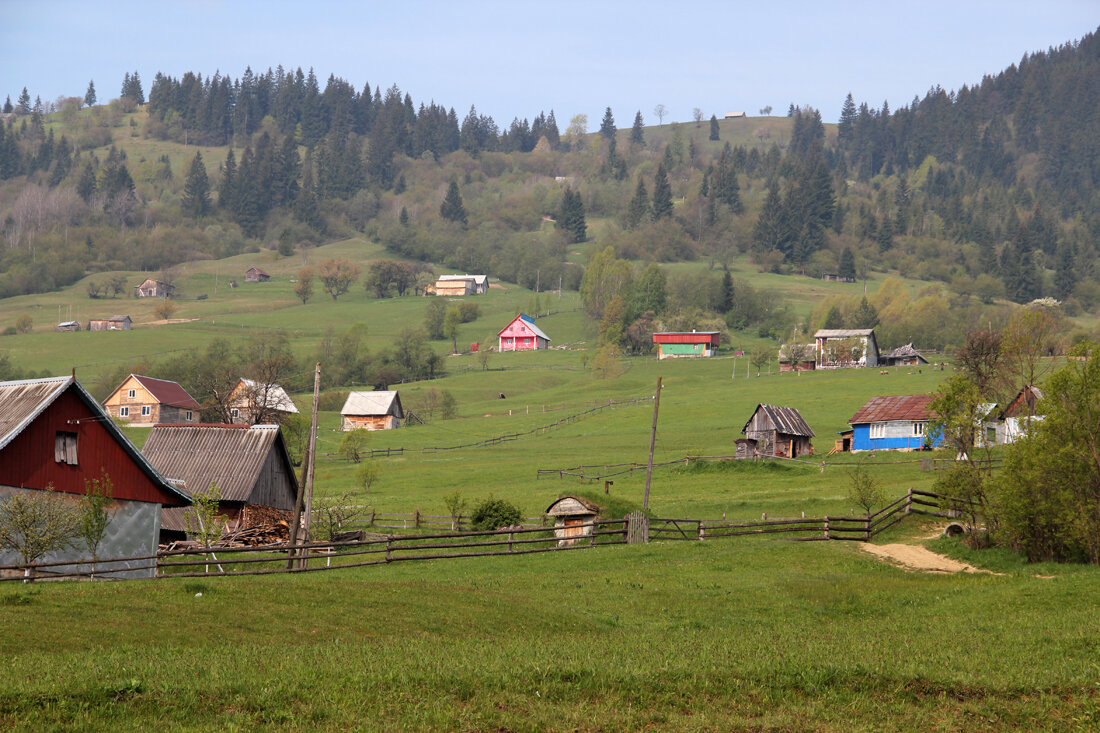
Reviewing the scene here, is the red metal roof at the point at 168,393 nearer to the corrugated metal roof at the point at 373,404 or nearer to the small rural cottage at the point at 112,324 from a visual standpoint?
the corrugated metal roof at the point at 373,404

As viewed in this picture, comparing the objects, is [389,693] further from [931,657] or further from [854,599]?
[854,599]

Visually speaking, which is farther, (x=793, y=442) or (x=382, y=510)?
(x=793, y=442)

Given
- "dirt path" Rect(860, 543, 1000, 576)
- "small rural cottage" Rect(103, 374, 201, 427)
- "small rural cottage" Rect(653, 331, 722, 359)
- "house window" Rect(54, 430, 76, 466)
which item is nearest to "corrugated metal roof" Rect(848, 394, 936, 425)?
"dirt path" Rect(860, 543, 1000, 576)

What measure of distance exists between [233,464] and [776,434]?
4027cm

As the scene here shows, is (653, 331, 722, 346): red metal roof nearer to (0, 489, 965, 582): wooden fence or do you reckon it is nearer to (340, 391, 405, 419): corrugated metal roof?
(340, 391, 405, 419): corrugated metal roof

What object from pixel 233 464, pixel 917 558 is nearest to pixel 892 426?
pixel 917 558

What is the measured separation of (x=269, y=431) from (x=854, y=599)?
101 feet

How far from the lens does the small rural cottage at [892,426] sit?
73.4 m

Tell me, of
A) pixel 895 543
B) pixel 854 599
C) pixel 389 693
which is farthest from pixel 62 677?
pixel 895 543

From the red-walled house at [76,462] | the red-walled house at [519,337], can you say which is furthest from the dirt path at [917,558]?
the red-walled house at [519,337]

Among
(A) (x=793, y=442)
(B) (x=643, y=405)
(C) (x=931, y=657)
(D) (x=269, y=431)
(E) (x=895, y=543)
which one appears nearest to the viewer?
(C) (x=931, y=657)

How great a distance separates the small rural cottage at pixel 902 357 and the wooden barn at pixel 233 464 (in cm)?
10209

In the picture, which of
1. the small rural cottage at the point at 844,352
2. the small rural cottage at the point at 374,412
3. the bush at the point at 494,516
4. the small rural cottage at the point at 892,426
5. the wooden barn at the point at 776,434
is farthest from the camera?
the small rural cottage at the point at 844,352

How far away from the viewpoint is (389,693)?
1426 cm
